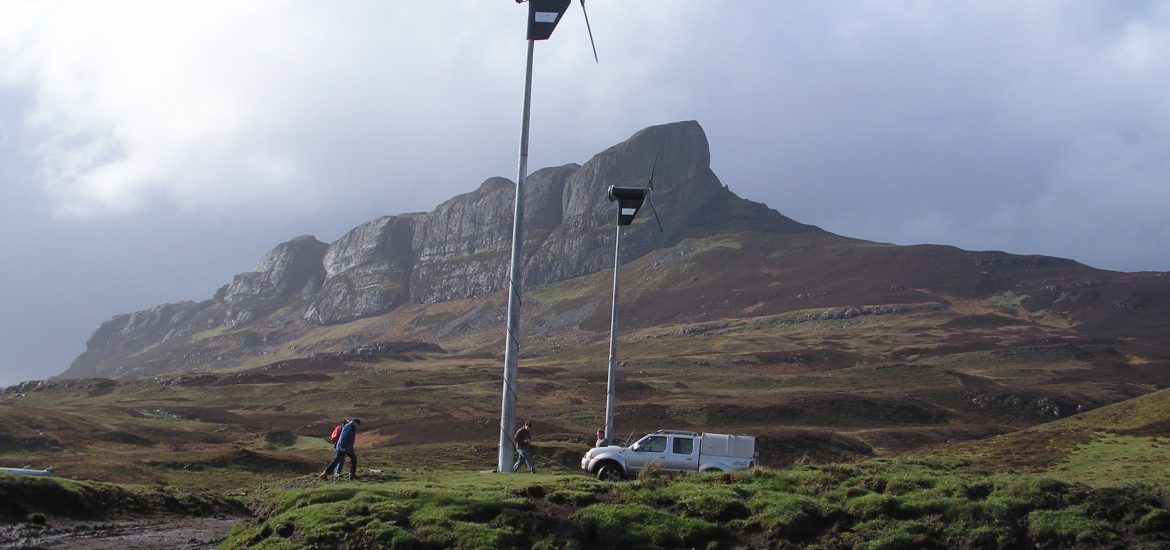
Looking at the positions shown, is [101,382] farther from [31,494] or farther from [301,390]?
[31,494]

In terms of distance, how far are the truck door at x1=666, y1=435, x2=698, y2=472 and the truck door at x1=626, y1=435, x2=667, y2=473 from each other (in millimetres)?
269

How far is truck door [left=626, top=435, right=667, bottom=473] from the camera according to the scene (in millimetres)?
30297

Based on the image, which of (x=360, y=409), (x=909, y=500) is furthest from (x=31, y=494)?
(x=360, y=409)

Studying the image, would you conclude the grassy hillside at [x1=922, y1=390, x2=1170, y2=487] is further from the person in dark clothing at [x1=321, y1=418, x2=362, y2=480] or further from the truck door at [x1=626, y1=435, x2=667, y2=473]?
the person in dark clothing at [x1=321, y1=418, x2=362, y2=480]

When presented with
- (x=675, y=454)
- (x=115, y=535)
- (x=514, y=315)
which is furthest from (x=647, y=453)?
(x=115, y=535)

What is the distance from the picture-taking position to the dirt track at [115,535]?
19.7 metres

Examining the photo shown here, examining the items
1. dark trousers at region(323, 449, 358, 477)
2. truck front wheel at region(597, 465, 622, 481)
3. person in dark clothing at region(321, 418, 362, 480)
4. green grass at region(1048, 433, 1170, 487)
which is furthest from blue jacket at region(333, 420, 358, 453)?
green grass at region(1048, 433, 1170, 487)

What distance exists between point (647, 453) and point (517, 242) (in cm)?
1024

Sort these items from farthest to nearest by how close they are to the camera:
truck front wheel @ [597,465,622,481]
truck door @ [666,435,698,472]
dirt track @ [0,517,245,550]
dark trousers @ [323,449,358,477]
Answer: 1. truck door @ [666,435,698,472]
2. dark trousers @ [323,449,358,477]
3. truck front wheel @ [597,465,622,481]
4. dirt track @ [0,517,245,550]

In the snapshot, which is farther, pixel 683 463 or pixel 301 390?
pixel 301 390

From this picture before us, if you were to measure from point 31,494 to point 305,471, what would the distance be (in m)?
25.6

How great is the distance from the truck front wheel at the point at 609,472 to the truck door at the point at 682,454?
1.79m

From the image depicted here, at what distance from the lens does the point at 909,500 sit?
1867 cm

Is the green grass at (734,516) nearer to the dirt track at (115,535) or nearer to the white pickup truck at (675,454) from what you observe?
the dirt track at (115,535)
